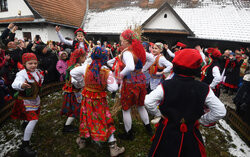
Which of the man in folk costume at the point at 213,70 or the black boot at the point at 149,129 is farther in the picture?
the man in folk costume at the point at 213,70

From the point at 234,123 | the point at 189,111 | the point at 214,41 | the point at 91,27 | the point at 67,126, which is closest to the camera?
the point at 189,111

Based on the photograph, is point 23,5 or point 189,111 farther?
point 23,5

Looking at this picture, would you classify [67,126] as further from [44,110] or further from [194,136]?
[194,136]

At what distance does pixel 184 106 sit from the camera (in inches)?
58.9

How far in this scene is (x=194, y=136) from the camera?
1603 mm

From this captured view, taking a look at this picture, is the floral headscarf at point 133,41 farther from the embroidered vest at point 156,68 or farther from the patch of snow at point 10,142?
the patch of snow at point 10,142

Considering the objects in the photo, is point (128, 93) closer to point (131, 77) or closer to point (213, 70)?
point (131, 77)

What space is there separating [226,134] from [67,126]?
3.90m

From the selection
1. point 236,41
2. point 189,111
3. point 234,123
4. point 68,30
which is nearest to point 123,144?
point 189,111

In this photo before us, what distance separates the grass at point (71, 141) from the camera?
2.68 metres

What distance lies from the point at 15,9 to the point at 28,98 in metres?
13.2

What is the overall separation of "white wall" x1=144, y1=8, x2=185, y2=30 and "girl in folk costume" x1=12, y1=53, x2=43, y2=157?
36.7 feet

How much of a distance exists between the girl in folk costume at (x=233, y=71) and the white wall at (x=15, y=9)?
13740 millimetres

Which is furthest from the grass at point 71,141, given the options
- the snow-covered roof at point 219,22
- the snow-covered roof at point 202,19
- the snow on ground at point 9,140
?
the snow-covered roof at point 219,22
